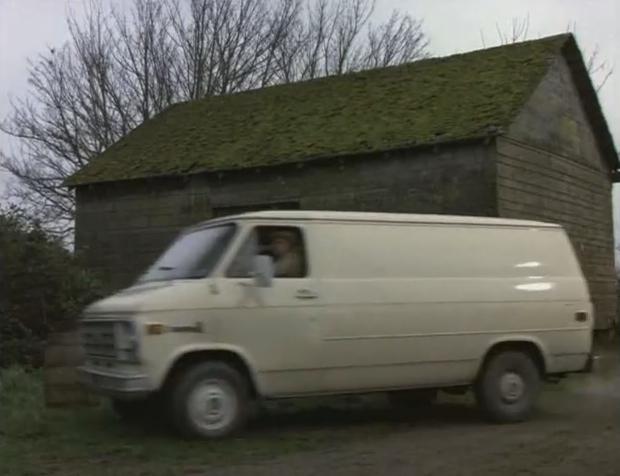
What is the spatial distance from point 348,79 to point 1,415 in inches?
632

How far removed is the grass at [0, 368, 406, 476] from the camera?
→ 7.74m

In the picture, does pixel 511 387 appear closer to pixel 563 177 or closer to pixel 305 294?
pixel 305 294

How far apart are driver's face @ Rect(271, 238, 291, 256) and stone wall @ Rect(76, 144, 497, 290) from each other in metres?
9.83

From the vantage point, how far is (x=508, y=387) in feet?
33.5

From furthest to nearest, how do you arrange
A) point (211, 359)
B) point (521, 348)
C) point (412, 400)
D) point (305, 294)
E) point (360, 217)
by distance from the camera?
point (412, 400)
point (521, 348)
point (360, 217)
point (305, 294)
point (211, 359)

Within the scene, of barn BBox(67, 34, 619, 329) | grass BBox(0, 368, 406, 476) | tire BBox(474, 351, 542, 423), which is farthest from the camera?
barn BBox(67, 34, 619, 329)

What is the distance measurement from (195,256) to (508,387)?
3760 mm

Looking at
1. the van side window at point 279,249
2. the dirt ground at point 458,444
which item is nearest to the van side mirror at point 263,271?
the van side window at point 279,249

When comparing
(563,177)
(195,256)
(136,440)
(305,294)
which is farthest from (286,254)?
(563,177)

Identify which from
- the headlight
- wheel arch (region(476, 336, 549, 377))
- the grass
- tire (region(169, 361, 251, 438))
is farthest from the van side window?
wheel arch (region(476, 336, 549, 377))

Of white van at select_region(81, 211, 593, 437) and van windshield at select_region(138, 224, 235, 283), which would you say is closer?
white van at select_region(81, 211, 593, 437)

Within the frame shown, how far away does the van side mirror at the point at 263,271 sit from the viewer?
8891 mm

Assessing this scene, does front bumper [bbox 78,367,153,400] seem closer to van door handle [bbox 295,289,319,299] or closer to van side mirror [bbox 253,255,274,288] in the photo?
van side mirror [bbox 253,255,274,288]

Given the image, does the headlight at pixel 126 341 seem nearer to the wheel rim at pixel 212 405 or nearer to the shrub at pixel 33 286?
the wheel rim at pixel 212 405
